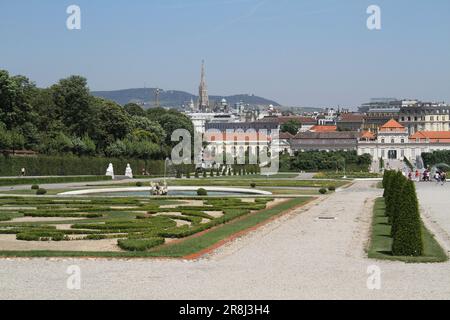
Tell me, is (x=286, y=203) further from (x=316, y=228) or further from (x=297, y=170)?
(x=297, y=170)

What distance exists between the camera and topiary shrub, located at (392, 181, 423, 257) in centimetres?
1248

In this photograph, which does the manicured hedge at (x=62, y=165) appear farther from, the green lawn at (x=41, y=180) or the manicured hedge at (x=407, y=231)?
the manicured hedge at (x=407, y=231)

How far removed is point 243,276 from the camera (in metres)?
10.4

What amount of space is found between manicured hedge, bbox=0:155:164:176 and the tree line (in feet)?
5.16

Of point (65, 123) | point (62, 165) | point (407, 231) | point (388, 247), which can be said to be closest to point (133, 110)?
point (65, 123)

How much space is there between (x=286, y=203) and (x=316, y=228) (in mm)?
9125

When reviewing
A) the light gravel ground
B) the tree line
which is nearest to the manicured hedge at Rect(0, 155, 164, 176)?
the tree line

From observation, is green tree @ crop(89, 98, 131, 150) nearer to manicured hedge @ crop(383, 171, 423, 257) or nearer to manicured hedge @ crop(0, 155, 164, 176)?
manicured hedge @ crop(0, 155, 164, 176)

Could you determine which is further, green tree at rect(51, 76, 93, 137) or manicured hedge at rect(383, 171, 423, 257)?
green tree at rect(51, 76, 93, 137)

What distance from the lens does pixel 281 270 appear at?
10984mm

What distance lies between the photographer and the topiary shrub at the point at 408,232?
40.9 ft
